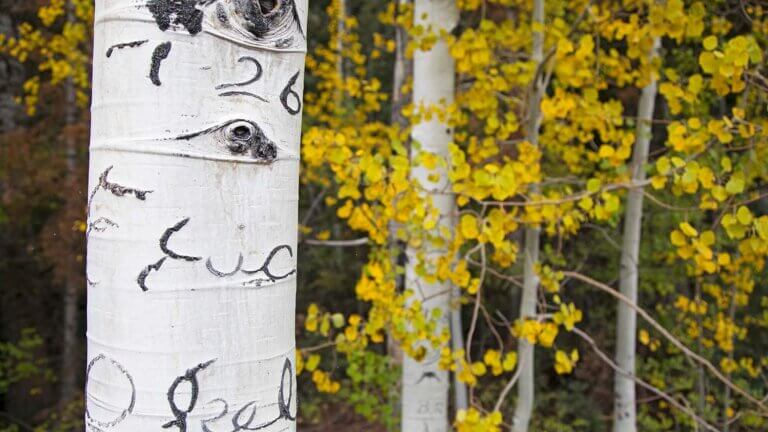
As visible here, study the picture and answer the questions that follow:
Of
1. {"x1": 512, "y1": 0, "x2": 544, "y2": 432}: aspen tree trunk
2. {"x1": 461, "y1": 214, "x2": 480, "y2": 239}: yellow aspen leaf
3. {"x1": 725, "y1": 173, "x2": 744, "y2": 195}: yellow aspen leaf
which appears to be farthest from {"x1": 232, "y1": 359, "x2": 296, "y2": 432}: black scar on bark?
{"x1": 512, "y1": 0, "x2": 544, "y2": 432}: aspen tree trunk

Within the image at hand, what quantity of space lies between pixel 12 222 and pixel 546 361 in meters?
5.48

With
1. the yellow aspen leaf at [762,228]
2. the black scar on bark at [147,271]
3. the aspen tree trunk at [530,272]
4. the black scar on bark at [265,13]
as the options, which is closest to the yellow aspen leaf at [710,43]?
the yellow aspen leaf at [762,228]

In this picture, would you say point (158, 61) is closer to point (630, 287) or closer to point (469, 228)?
point (469, 228)

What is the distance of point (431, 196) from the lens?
230 centimetres

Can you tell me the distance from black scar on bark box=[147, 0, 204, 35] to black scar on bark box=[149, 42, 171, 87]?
22mm

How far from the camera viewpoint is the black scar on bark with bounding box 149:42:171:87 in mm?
707

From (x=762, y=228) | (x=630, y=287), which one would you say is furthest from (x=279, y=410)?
(x=630, y=287)

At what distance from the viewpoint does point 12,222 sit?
570 centimetres

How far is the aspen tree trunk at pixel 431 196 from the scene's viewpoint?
2.33m

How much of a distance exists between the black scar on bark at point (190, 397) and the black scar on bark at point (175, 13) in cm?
42

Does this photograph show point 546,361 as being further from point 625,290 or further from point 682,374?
point 625,290

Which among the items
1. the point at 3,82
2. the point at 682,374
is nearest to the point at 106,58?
the point at 682,374

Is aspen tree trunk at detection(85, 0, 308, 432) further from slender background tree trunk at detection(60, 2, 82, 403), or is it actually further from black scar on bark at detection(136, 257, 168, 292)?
slender background tree trunk at detection(60, 2, 82, 403)

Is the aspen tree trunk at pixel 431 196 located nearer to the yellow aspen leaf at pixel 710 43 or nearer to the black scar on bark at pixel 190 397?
the yellow aspen leaf at pixel 710 43
